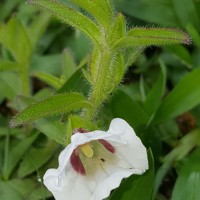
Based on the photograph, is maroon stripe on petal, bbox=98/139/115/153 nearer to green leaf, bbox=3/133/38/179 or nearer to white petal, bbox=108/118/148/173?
white petal, bbox=108/118/148/173

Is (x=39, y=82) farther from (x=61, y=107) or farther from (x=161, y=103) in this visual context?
(x=61, y=107)

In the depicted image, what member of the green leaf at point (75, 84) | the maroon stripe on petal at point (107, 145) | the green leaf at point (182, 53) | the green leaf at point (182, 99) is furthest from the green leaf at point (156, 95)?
the maroon stripe on petal at point (107, 145)

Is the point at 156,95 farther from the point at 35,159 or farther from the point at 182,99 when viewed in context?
the point at 35,159

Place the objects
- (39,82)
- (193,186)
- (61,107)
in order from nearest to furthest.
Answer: (61,107) < (193,186) < (39,82)

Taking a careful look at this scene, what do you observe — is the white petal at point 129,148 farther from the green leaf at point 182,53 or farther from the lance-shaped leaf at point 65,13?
the green leaf at point 182,53

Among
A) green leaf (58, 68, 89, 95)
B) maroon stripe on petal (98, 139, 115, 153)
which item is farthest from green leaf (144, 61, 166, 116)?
maroon stripe on petal (98, 139, 115, 153)

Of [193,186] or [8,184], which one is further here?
[8,184]

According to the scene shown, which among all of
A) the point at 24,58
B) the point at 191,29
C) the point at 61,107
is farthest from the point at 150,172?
the point at 24,58
